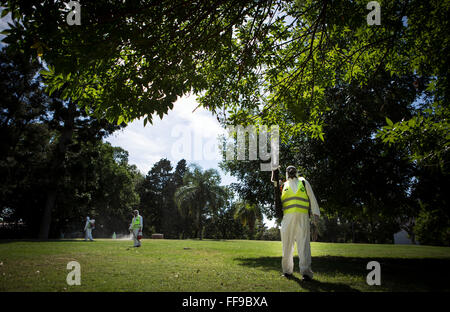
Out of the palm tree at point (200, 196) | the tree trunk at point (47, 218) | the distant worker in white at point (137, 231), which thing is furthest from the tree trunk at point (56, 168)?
the palm tree at point (200, 196)

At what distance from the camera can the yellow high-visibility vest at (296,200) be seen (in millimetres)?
6660

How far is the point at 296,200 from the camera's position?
6691 mm

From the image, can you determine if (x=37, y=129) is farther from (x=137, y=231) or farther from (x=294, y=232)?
(x=294, y=232)

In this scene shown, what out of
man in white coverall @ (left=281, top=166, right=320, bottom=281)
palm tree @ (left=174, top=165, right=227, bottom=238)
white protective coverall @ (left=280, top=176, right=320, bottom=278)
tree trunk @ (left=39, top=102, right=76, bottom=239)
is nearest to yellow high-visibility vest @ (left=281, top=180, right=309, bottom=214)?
man in white coverall @ (left=281, top=166, right=320, bottom=281)

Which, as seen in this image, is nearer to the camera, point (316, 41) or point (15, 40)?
point (15, 40)

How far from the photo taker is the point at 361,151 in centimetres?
1192

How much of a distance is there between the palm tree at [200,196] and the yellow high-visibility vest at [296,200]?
43068mm

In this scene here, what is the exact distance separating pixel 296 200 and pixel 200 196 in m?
43.6

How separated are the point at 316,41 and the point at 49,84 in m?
5.94

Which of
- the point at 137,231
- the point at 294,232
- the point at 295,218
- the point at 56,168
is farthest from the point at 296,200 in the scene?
the point at 56,168

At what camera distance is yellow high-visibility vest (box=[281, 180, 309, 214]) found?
262 inches
